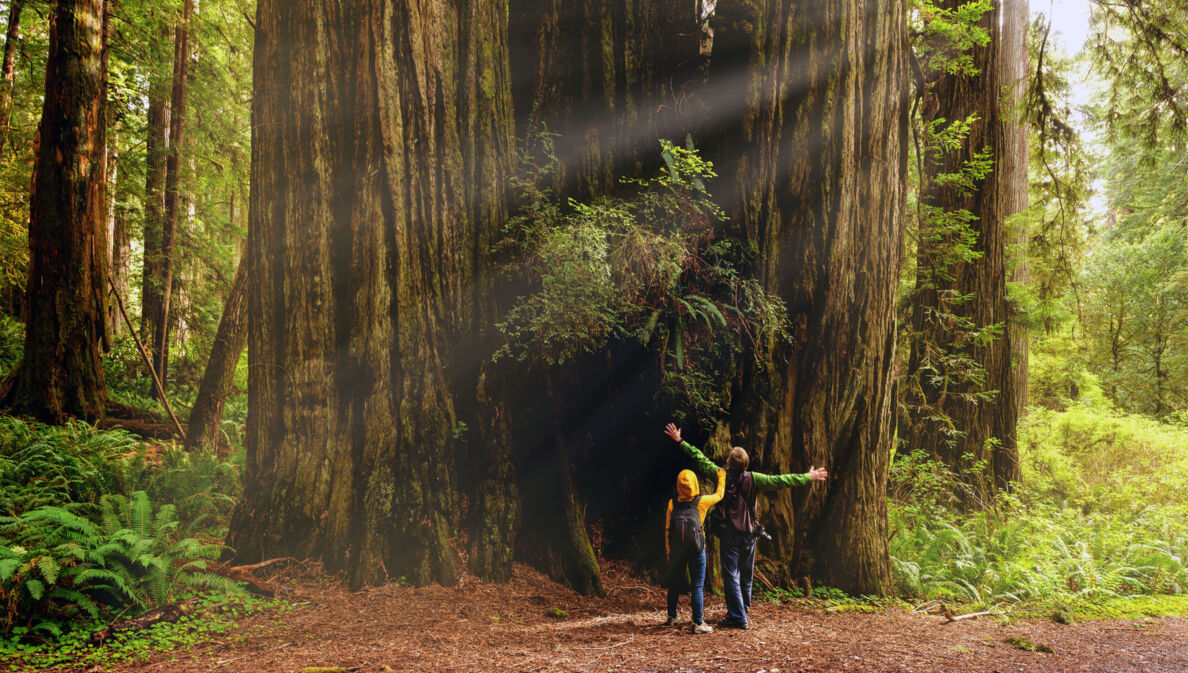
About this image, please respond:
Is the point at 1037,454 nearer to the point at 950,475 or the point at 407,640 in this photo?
the point at 950,475

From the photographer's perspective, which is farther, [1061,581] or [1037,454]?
[1037,454]

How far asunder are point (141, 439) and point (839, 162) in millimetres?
9683

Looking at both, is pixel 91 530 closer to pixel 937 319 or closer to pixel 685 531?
pixel 685 531

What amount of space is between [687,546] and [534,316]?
7.96ft

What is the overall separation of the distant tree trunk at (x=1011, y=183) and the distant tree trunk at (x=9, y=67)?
50.3 ft

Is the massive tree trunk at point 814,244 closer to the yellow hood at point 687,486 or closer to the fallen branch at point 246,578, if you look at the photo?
the yellow hood at point 687,486

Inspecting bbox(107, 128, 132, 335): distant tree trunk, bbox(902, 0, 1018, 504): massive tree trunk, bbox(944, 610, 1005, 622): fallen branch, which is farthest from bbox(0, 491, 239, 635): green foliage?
bbox(902, 0, 1018, 504): massive tree trunk

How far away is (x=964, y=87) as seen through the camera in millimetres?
9664

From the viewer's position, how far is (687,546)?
4711 millimetres

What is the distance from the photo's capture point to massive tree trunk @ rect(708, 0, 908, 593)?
6254 millimetres

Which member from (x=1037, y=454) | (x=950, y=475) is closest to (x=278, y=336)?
(x=950, y=475)

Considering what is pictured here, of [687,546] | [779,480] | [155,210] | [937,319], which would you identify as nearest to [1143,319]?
[937,319]

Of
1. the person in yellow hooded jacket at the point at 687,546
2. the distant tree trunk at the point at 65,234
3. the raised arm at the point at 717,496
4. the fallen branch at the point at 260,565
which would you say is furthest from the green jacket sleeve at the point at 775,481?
the distant tree trunk at the point at 65,234

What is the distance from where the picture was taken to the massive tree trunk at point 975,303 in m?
9.25
